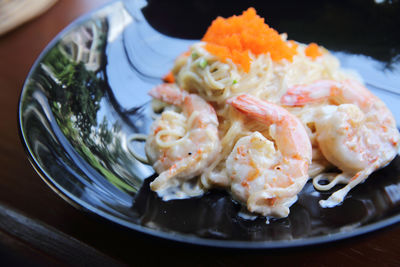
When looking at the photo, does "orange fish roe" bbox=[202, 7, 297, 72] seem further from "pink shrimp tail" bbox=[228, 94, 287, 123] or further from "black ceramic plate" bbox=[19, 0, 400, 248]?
"black ceramic plate" bbox=[19, 0, 400, 248]

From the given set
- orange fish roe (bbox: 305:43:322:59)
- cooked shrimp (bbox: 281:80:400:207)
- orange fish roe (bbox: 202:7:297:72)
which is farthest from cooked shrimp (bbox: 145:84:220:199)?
orange fish roe (bbox: 305:43:322:59)

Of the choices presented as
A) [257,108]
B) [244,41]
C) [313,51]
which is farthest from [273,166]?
[313,51]

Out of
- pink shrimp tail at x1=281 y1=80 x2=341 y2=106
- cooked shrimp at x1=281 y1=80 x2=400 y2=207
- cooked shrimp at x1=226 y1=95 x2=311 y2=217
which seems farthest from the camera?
pink shrimp tail at x1=281 y1=80 x2=341 y2=106

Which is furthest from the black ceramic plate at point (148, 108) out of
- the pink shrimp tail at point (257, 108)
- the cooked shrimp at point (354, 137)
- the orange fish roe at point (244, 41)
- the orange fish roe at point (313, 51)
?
the orange fish roe at point (244, 41)

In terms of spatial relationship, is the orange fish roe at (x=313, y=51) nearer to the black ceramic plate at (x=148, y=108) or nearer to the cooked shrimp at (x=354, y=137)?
the black ceramic plate at (x=148, y=108)

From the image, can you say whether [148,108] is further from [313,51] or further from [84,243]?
[313,51]

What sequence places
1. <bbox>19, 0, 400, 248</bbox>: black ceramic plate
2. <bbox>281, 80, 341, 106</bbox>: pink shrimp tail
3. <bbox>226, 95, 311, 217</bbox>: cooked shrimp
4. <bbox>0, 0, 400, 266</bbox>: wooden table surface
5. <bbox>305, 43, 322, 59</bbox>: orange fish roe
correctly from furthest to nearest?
<bbox>305, 43, 322, 59</bbox>: orange fish roe < <bbox>281, 80, 341, 106</bbox>: pink shrimp tail < <bbox>226, 95, 311, 217</bbox>: cooked shrimp < <bbox>19, 0, 400, 248</bbox>: black ceramic plate < <bbox>0, 0, 400, 266</bbox>: wooden table surface
